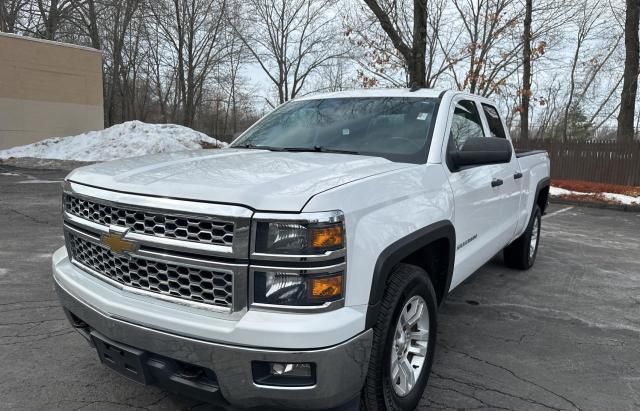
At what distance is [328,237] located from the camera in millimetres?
2016

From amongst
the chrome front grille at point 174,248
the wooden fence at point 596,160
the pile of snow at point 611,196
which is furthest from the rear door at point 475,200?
the wooden fence at point 596,160

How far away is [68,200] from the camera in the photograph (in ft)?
9.21

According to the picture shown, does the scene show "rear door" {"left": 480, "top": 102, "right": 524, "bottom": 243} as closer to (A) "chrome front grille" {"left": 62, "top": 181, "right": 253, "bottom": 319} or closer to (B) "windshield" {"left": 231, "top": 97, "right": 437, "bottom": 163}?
(B) "windshield" {"left": 231, "top": 97, "right": 437, "bottom": 163}

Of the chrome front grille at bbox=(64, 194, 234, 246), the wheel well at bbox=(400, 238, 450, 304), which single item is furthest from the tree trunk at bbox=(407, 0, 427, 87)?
the chrome front grille at bbox=(64, 194, 234, 246)

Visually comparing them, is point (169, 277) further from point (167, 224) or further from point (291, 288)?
point (291, 288)

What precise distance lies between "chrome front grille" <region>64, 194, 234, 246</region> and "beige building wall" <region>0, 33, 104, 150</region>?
2313cm

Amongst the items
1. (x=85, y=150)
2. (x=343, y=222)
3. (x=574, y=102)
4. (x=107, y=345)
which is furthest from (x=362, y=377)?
(x=574, y=102)

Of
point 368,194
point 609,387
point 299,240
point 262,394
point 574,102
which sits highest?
point 574,102

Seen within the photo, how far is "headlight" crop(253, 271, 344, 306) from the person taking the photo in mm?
2006

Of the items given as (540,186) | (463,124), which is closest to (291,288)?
(463,124)

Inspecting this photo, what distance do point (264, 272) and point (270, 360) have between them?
1.13 ft

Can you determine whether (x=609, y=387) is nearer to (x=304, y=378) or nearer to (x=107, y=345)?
(x=304, y=378)

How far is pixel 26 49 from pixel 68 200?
2279 cm

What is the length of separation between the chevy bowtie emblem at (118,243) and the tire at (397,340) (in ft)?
3.83
